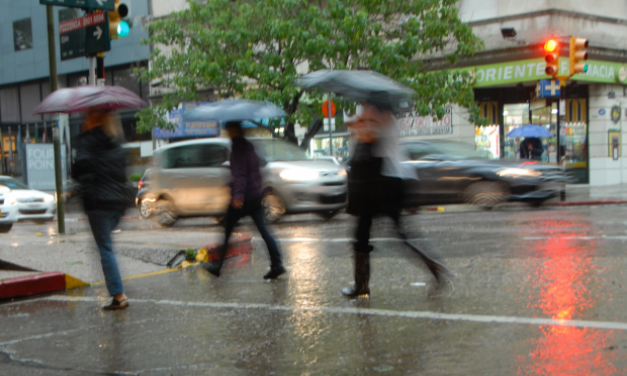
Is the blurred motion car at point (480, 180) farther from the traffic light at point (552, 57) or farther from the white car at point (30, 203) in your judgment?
the white car at point (30, 203)

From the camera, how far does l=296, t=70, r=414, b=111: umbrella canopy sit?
17.7ft

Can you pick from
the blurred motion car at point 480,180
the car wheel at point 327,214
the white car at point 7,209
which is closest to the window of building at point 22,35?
the white car at point 7,209

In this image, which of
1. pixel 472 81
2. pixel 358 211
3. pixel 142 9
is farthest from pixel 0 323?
pixel 142 9

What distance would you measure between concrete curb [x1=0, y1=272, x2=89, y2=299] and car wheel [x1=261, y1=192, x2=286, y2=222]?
21.4 ft

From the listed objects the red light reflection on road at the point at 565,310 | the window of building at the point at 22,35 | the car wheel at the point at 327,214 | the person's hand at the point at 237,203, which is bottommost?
the car wheel at the point at 327,214

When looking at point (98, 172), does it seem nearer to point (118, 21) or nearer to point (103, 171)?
point (103, 171)

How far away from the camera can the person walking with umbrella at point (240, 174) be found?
6.66 m

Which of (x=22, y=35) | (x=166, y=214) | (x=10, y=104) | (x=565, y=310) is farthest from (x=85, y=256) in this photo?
(x=10, y=104)

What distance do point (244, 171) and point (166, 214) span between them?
8.18 meters

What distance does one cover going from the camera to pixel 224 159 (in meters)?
13.6

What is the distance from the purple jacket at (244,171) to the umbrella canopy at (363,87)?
4.08 feet

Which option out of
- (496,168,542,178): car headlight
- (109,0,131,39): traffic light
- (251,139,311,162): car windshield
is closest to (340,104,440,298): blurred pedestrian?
(109,0,131,39): traffic light

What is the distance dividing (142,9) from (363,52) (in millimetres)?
16925

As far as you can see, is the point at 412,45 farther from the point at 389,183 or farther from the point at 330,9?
the point at 389,183
